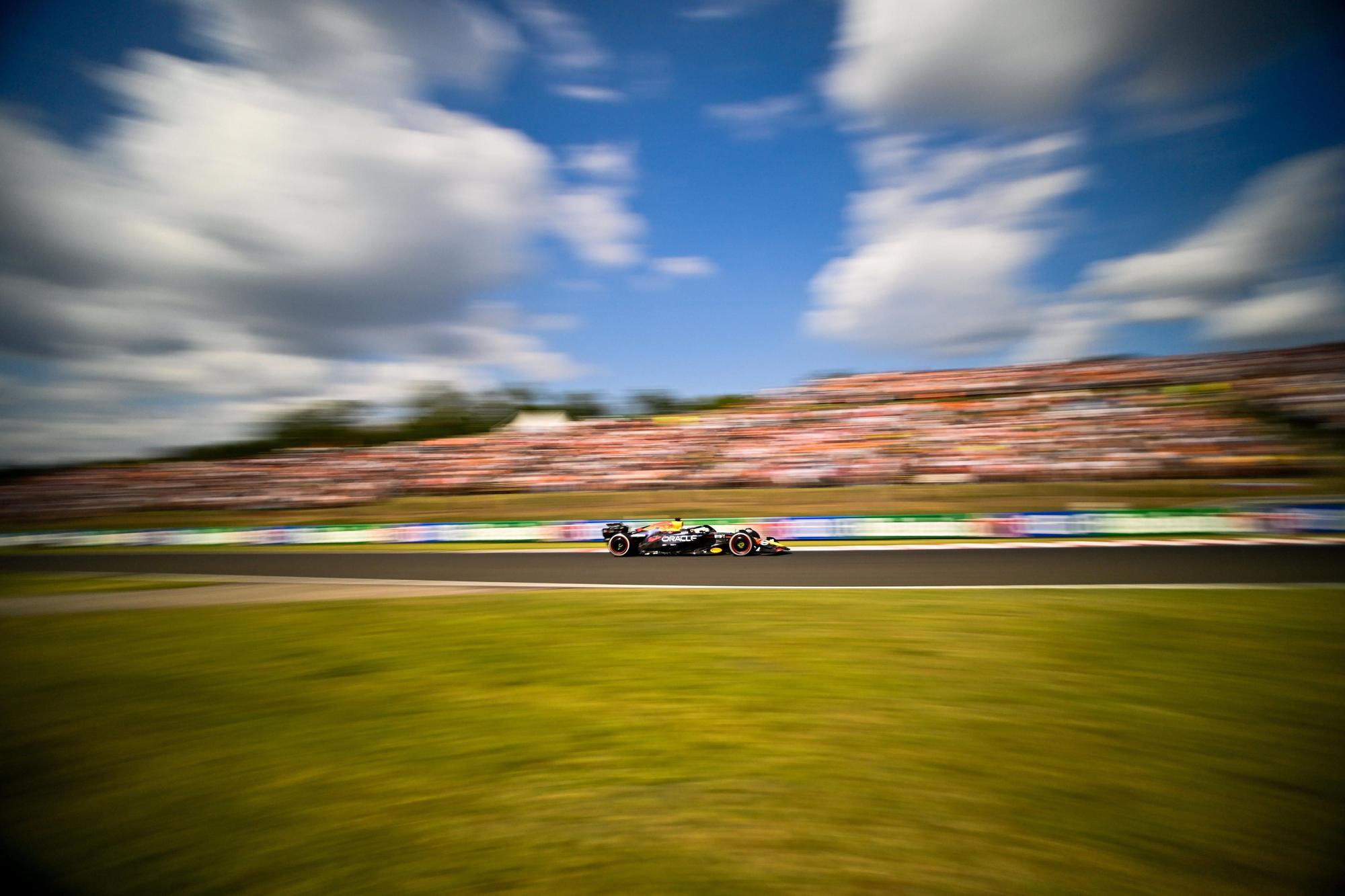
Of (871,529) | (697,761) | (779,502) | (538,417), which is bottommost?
(697,761)

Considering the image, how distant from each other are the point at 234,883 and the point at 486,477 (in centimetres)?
3021

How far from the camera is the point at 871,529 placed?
57.7ft

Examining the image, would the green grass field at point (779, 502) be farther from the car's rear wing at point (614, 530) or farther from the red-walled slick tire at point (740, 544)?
the red-walled slick tire at point (740, 544)

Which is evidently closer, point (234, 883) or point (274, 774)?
point (234, 883)

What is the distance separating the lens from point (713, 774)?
343 cm

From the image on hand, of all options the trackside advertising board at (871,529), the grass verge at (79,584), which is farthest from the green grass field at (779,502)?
the grass verge at (79,584)

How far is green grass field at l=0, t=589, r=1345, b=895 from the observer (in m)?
2.62

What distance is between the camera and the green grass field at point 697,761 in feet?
8.59

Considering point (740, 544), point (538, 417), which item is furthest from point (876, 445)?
point (538, 417)

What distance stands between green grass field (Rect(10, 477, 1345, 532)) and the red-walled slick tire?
239 inches

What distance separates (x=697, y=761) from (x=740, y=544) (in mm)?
11788

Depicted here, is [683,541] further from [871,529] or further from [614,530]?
[871,529]

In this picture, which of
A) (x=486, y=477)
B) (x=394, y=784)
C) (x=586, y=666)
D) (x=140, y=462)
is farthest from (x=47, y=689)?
(x=140, y=462)

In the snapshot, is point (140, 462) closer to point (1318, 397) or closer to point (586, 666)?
point (586, 666)
